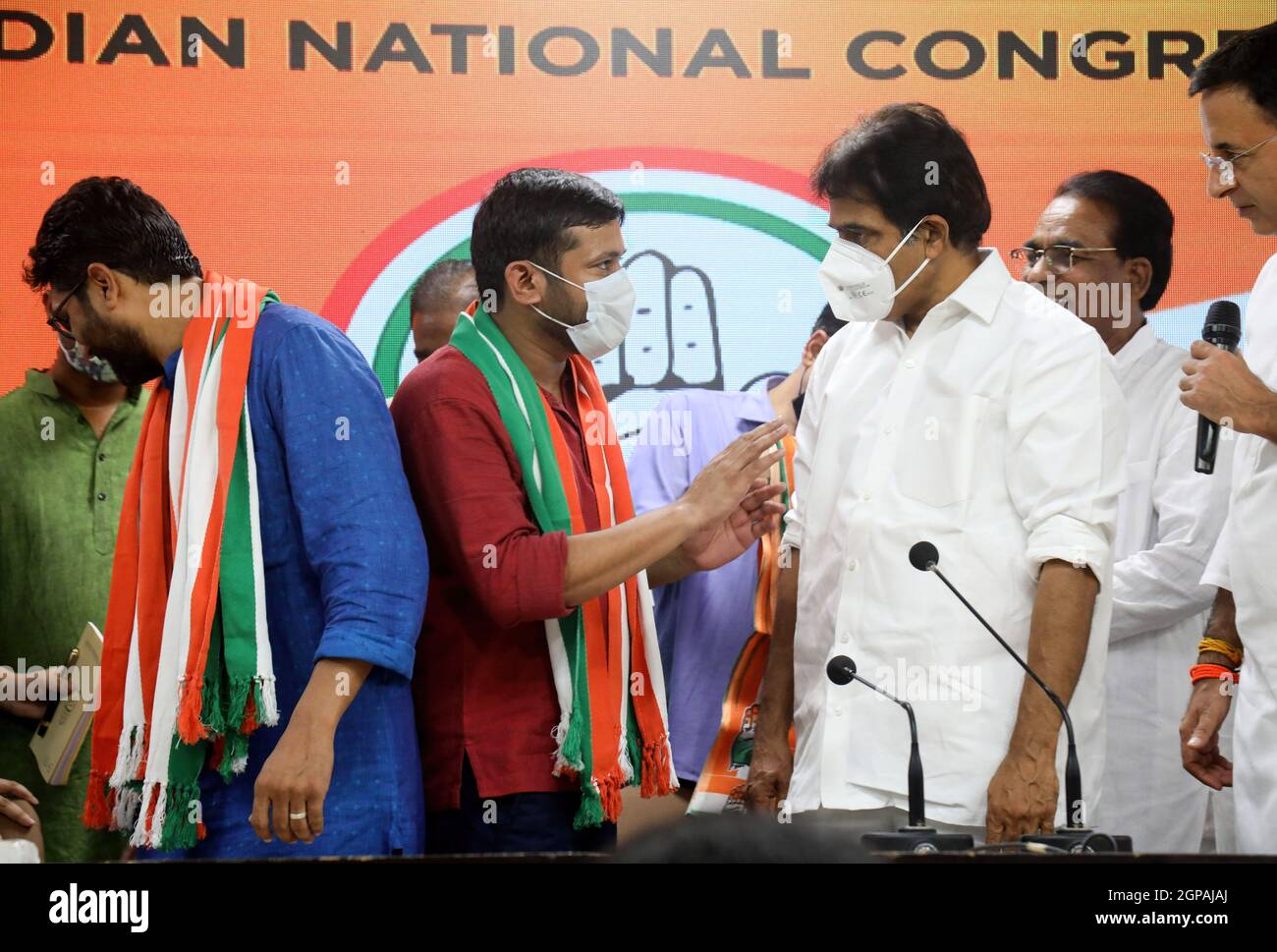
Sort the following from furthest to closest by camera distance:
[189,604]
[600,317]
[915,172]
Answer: [600,317] → [915,172] → [189,604]

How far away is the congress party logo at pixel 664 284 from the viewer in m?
3.61

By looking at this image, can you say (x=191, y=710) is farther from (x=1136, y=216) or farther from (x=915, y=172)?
(x=1136, y=216)

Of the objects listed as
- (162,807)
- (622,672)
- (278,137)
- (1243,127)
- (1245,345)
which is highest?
(278,137)

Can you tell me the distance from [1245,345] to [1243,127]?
1.22 ft

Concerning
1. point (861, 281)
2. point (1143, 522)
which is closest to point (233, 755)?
point (861, 281)

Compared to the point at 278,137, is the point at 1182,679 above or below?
below

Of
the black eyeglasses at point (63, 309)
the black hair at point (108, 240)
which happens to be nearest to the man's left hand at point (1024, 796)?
the black hair at point (108, 240)

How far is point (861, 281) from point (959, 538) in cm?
48

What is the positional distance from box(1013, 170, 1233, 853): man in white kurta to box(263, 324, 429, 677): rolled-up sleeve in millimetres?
1513

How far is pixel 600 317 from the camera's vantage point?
2.73 m

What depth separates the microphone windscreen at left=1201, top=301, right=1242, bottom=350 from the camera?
263 cm
